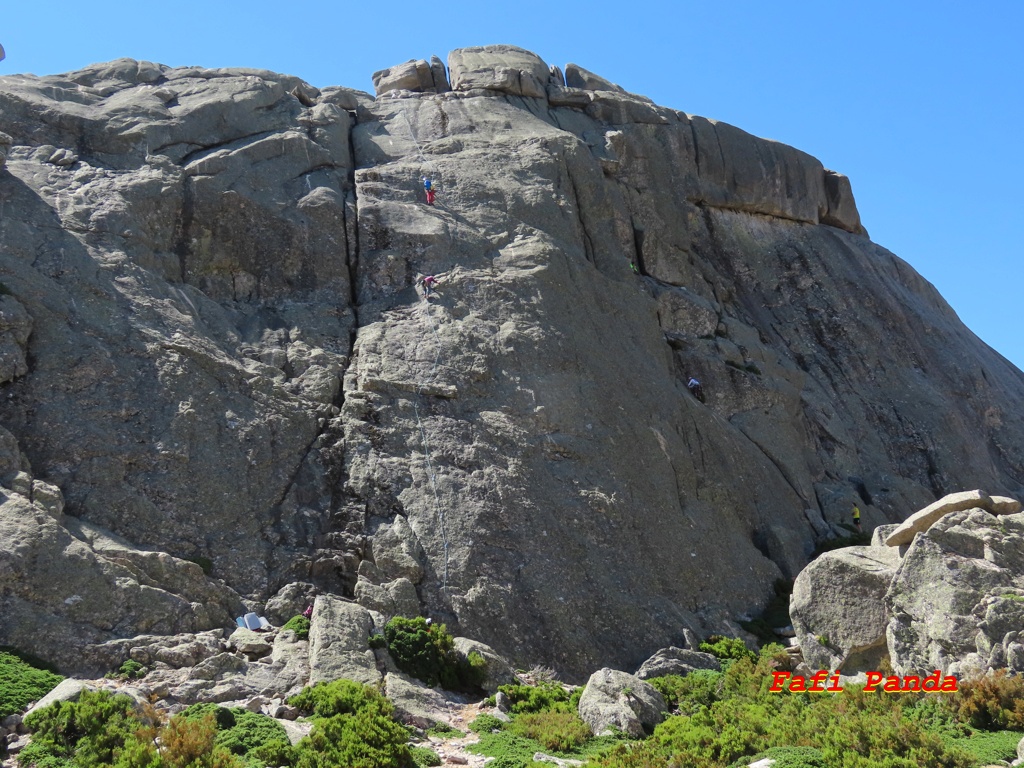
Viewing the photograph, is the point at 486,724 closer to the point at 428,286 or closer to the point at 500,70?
the point at 428,286

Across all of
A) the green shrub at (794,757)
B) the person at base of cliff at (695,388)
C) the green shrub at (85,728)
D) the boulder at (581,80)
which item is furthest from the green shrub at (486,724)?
the boulder at (581,80)

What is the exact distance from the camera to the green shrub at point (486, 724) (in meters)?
20.8

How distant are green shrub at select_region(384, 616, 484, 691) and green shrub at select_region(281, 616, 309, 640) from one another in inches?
76.1

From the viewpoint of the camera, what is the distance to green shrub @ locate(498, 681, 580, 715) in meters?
22.0

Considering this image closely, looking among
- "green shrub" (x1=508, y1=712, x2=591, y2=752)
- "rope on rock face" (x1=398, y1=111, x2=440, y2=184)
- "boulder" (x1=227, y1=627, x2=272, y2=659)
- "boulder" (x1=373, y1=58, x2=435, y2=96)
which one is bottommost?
"green shrub" (x1=508, y1=712, x2=591, y2=752)

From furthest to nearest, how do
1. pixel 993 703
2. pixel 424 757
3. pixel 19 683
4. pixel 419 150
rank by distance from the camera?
1. pixel 419 150
2. pixel 19 683
3. pixel 424 757
4. pixel 993 703

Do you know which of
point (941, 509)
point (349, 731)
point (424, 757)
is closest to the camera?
point (349, 731)

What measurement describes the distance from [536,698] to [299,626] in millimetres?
6019

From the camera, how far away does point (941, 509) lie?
23.0 meters

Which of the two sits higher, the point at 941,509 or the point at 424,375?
the point at 424,375

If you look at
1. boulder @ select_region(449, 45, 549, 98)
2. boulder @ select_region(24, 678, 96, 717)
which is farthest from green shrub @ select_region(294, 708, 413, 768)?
boulder @ select_region(449, 45, 549, 98)

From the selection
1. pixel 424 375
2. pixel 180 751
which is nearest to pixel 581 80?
pixel 424 375

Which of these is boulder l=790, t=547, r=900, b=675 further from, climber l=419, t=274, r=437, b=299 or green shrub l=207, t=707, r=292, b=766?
climber l=419, t=274, r=437, b=299

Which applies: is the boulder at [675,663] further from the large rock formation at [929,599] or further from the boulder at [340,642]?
the boulder at [340,642]
